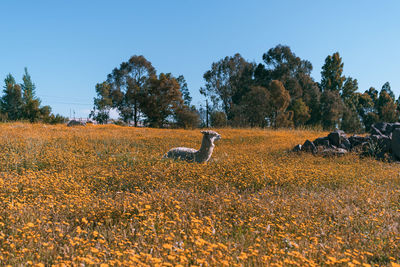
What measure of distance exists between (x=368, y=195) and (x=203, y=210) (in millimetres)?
3627

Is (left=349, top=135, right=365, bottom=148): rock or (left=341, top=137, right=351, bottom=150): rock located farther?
(left=349, top=135, right=365, bottom=148): rock

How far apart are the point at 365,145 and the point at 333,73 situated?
3713cm

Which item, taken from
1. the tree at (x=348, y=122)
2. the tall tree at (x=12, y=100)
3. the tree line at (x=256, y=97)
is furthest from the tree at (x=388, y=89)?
the tall tree at (x=12, y=100)

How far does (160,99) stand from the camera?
40.1 metres

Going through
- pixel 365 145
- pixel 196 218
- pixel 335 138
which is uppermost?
pixel 335 138

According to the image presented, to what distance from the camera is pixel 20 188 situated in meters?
5.54

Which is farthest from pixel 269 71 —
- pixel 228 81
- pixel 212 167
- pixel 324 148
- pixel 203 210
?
pixel 203 210

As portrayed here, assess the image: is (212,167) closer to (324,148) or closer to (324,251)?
(324,251)

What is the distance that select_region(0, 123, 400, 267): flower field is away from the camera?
315 cm

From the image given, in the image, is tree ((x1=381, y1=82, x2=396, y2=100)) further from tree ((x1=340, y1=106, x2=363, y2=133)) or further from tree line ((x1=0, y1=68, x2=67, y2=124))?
tree line ((x1=0, y1=68, x2=67, y2=124))

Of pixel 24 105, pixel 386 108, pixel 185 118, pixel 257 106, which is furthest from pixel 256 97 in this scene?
pixel 24 105

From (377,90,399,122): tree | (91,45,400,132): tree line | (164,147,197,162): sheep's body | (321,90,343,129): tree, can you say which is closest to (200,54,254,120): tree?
(91,45,400,132): tree line

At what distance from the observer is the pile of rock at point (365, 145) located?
11.2 m

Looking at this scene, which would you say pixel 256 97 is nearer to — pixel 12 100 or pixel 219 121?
pixel 219 121
